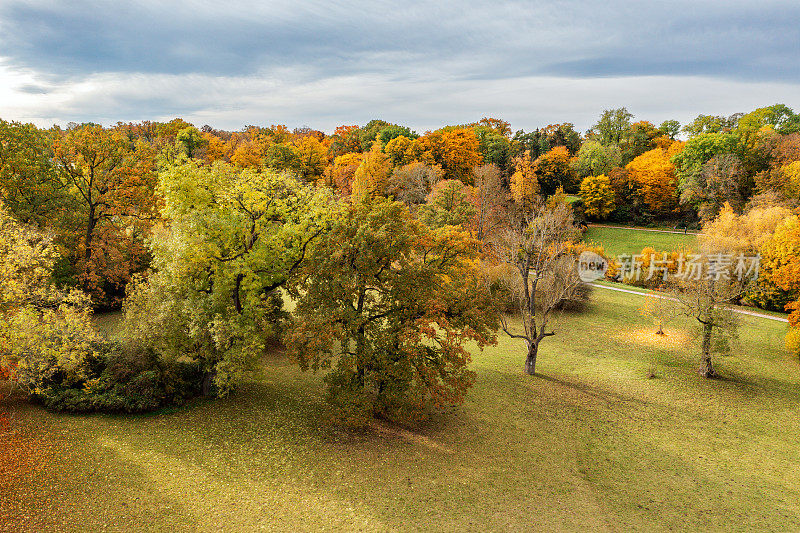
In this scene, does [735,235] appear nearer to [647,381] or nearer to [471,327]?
[647,381]

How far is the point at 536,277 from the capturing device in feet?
81.4

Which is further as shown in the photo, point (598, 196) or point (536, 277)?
point (598, 196)

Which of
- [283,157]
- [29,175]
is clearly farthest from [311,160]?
[29,175]

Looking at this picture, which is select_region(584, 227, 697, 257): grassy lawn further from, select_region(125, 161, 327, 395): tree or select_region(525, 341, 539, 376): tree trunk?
select_region(125, 161, 327, 395): tree

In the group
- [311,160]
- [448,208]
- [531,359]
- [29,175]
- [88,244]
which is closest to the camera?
[531,359]

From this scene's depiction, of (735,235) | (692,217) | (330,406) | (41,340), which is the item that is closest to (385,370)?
(330,406)

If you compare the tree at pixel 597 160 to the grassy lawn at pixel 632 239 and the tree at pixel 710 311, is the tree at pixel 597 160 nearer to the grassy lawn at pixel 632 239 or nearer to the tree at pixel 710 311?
the grassy lawn at pixel 632 239

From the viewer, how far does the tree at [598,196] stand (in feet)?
211

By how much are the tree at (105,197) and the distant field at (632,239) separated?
49.5 m

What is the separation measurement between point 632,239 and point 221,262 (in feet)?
186

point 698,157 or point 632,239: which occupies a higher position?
point 698,157

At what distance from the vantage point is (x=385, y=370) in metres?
18.0

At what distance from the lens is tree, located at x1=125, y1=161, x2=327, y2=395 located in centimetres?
1788

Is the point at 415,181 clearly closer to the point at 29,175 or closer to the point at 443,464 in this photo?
the point at 29,175
